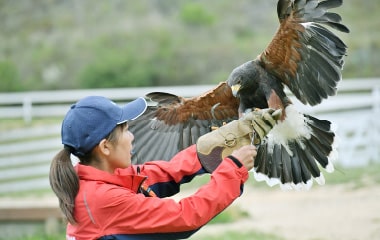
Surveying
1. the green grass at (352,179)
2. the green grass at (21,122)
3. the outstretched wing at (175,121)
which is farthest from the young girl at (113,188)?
the green grass at (21,122)

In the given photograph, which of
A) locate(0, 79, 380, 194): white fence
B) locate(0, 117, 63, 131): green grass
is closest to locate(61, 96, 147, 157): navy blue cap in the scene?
locate(0, 79, 380, 194): white fence

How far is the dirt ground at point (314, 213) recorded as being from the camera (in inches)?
290

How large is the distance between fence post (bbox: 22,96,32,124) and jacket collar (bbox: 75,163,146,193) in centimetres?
1159

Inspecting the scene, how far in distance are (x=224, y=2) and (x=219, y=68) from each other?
22.9ft

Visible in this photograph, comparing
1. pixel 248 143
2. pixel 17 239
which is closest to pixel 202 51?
pixel 17 239

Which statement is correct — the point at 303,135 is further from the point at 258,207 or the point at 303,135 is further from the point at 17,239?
the point at 258,207

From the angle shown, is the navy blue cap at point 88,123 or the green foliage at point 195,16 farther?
the green foliage at point 195,16

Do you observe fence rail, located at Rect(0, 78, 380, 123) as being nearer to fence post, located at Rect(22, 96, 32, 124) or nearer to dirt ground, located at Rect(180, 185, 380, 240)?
fence post, located at Rect(22, 96, 32, 124)

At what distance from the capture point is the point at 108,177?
130 inches

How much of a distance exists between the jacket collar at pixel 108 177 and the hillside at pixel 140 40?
20.1 meters

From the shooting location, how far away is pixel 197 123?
6.19 m

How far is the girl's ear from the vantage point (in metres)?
3.30

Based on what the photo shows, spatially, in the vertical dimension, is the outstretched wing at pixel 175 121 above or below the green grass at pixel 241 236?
above

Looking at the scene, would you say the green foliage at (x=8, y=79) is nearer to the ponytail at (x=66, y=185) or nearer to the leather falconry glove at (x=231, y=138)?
→ the leather falconry glove at (x=231, y=138)
